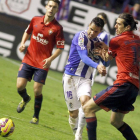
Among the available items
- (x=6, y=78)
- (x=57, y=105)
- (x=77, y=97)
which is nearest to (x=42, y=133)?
(x=77, y=97)

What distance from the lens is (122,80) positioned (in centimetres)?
547

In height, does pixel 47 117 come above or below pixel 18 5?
above

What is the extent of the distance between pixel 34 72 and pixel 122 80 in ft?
8.09

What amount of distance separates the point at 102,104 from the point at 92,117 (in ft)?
0.79

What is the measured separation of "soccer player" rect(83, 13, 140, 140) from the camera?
5430mm

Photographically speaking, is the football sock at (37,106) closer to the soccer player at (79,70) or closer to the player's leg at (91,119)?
the soccer player at (79,70)

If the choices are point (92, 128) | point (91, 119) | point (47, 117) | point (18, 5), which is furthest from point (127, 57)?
point (18, 5)

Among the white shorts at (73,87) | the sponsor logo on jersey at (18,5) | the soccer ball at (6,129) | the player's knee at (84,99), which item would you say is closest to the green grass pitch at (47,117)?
the soccer ball at (6,129)

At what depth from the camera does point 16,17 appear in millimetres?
17047

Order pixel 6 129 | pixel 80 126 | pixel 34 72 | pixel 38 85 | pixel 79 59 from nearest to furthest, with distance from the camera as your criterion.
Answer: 1. pixel 6 129
2. pixel 80 126
3. pixel 79 59
4. pixel 38 85
5. pixel 34 72

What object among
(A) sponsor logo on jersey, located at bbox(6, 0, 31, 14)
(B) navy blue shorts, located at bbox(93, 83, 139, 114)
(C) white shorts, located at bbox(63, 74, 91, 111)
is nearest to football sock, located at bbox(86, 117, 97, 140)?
(B) navy blue shorts, located at bbox(93, 83, 139, 114)

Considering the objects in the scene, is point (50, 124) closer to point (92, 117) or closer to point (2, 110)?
point (2, 110)

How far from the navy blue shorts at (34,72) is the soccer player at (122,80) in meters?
1.94

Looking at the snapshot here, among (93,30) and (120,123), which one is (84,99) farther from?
(93,30)
